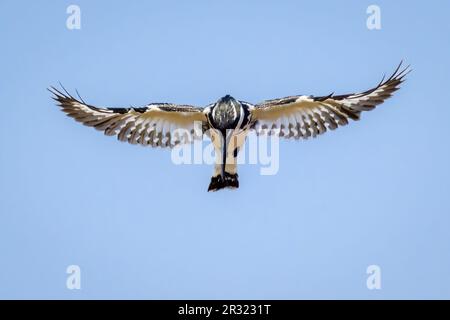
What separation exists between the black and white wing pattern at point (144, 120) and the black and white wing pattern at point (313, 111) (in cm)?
100

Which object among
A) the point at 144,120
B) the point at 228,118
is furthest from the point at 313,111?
the point at 144,120

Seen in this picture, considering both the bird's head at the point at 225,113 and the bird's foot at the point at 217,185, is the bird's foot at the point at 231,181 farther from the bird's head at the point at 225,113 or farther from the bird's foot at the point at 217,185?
the bird's head at the point at 225,113

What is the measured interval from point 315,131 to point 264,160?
1.01m

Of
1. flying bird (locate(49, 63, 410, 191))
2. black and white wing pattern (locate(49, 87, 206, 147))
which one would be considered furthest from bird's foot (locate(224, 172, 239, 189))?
black and white wing pattern (locate(49, 87, 206, 147))

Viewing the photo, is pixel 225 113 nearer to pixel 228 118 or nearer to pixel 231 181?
pixel 228 118

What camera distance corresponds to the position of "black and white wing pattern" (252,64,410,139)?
15.4 metres

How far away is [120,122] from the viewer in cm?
1627

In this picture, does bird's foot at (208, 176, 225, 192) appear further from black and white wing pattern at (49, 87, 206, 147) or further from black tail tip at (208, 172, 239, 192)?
black and white wing pattern at (49, 87, 206, 147)
